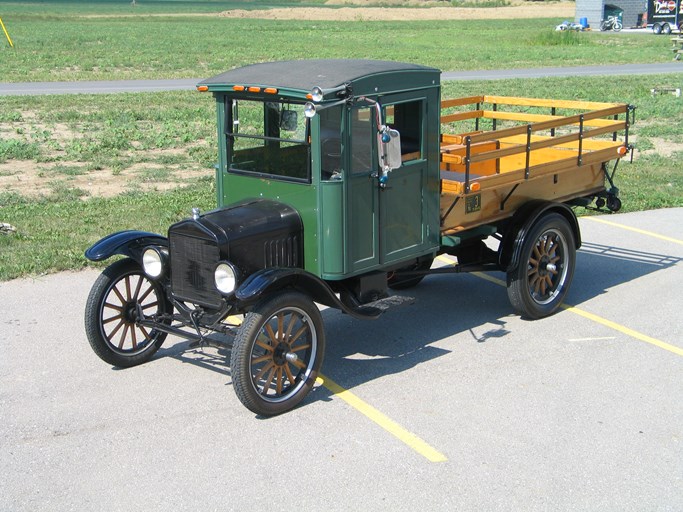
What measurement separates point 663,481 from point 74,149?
1321 centimetres

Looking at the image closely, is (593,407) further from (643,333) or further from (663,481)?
(643,333)

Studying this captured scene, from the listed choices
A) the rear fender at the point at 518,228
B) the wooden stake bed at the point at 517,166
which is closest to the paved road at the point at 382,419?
the rear fender at the point at 518,228

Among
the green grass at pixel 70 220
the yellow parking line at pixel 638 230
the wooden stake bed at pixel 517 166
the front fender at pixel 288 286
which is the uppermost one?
the wooden stake bed at pixel 517 166

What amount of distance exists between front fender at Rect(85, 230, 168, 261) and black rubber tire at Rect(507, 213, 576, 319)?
10.4ft

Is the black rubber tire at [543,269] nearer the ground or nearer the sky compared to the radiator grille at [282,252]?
nearer the ground

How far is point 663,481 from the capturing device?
549 centimetres

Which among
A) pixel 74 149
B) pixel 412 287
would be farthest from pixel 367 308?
pixel 74 149

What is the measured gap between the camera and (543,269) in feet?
27.9

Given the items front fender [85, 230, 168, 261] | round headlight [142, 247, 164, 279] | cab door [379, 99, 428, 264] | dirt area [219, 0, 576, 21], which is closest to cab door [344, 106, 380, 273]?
cab door [379, 99, 428, 264]

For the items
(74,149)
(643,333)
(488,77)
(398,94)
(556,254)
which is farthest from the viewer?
(488,77)

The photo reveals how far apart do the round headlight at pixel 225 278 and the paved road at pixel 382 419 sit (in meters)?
0.85

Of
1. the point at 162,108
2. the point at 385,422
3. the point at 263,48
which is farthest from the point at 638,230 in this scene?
the point at 263,48

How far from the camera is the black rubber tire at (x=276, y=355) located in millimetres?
6125

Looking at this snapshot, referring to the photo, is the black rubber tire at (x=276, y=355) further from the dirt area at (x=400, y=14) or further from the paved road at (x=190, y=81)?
the dirt area at (x=400, y=14)
